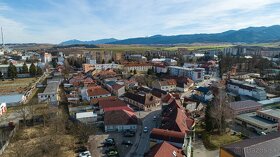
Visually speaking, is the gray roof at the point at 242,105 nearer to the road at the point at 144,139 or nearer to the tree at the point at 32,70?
the road at the point at 144,139

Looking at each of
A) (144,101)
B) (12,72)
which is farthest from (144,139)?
(12,72)

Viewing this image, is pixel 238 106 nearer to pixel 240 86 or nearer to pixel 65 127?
pixel 240 86

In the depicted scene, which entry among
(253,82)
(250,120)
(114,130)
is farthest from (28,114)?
(253,82)

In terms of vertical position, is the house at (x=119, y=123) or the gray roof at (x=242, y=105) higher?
the gray roof at (x=242, y=105)

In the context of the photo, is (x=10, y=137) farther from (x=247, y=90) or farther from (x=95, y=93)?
(x=247, y=90)

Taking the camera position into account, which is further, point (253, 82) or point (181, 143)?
point (253, 82)

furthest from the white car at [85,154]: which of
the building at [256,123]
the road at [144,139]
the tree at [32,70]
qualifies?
the tree at [32,70]
